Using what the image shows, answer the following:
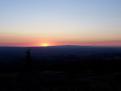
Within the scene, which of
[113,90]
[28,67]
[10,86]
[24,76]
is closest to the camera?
[113,90]

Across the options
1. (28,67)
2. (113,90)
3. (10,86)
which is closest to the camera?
(113,90)

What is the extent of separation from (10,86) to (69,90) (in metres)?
5.23

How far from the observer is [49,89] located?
2206 cm

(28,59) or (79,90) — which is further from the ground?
(28,59)

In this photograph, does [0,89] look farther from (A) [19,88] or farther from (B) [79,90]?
(B) [79,90]

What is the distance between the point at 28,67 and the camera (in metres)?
31.7

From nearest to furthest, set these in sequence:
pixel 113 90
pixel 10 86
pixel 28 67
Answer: pixel 113 90
pixel 10 86
pixel 28 67

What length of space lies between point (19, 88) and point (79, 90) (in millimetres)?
4796

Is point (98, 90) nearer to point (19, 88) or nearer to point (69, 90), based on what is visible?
point (69, 90)

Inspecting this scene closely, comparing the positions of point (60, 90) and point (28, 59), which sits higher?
point (28, 59)

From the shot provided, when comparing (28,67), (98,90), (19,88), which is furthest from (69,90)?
(28,67)

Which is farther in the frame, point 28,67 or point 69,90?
point 28,67

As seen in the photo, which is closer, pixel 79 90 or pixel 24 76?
pixel 79 90

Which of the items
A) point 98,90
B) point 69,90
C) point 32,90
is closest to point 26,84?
point 32,90
